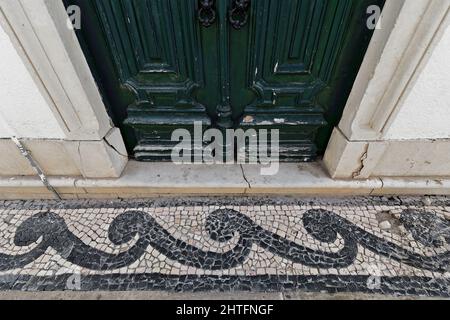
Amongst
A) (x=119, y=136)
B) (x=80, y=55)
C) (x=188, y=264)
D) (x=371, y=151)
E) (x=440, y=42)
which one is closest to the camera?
(x=440, y=42)

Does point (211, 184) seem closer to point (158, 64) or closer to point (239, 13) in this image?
point (158, 64)

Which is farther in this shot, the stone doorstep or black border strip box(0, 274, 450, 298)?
the stone doorstep

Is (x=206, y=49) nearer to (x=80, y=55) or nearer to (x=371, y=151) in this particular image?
(x=80, y=55)

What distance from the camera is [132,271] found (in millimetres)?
1504

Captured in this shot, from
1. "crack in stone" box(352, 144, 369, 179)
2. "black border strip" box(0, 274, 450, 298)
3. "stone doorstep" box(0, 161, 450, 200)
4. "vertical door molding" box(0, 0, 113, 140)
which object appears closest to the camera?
"vertical door molding" box(0, 0, 113, 140)

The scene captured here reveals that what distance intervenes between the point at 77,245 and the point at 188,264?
732 mm

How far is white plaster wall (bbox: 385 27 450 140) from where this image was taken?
133 cm

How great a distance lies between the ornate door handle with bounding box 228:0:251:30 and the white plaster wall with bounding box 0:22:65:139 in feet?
3.71

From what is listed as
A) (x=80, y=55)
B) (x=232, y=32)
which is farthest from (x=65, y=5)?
(x=232, y=32)

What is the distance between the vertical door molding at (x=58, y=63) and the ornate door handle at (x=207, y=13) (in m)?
0.68

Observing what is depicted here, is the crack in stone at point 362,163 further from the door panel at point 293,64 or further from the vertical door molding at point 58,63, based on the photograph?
the vertical door molding at point 58,63

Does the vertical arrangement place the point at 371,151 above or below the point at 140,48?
below

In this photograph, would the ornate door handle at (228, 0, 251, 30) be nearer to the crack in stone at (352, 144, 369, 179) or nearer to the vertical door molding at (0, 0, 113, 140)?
the vertical door molding at (0, 0, 113, 140)

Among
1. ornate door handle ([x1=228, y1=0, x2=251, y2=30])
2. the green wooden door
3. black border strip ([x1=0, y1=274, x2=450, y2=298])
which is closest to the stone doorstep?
the green wooden door
